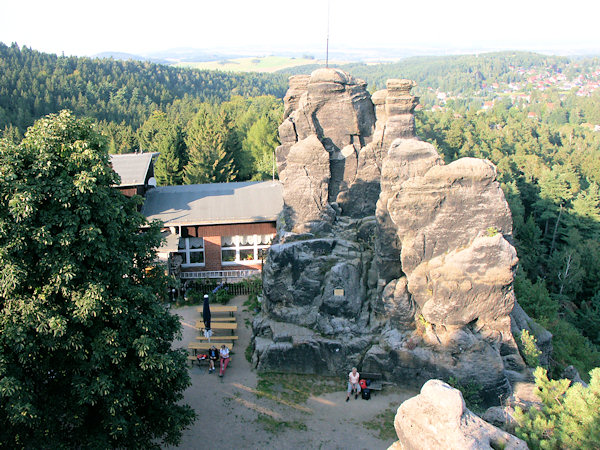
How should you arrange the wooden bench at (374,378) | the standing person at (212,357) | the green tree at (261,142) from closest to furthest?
1. the wooden bench at (374,378)
2. the standing person at (212,357)
3. the green tree at (261,142)

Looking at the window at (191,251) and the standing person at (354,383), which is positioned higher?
the window at (191,251)

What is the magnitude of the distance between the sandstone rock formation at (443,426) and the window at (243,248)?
760 inches

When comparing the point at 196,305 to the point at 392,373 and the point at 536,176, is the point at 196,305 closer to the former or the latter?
the point at 392,373

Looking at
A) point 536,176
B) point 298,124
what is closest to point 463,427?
point 298,124

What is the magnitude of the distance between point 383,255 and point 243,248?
10.9 meters

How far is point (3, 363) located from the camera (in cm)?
1076

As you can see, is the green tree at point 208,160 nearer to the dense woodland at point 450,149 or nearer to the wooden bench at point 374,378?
the dense woodland at point 450,149

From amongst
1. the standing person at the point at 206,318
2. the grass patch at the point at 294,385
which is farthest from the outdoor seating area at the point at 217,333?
the grass patch at the point at 294,385

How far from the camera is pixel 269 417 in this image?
1644 centimetres

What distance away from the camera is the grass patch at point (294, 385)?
691 inches

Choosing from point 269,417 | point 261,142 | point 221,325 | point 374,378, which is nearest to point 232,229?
point 221,325

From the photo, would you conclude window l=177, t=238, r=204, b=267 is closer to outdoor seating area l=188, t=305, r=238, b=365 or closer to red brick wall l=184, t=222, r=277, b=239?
red brick wall l=184, t=222, r=277, b=239

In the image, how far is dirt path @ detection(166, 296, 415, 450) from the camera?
1534 cm

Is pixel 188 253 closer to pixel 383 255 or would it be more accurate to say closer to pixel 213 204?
pixel 213 204
